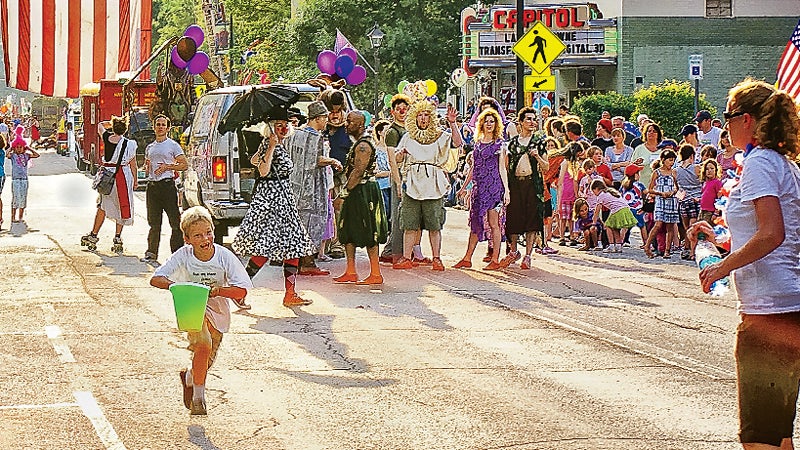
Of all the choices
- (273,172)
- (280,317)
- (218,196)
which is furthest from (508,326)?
(218,196)

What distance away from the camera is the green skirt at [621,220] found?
17.7 meters

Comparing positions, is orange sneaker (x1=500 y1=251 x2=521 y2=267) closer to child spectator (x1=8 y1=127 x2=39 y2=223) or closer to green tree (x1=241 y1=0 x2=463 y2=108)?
child spectator (x1=8 y1=127 x2=39 y2=223)

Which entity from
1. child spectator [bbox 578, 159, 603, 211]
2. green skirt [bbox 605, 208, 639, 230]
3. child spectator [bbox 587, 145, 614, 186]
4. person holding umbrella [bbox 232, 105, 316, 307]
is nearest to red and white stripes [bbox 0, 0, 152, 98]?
child spectator [bbox 587, 145, 614, 186]

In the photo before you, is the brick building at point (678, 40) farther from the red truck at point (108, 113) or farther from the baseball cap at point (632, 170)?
the baseball cap at point (632, 170)

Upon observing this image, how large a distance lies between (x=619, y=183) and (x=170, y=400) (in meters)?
11.6

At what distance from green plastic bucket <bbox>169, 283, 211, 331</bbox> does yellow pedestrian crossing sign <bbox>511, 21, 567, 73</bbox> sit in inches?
699

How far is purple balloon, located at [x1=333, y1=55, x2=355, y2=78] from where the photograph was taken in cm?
1911

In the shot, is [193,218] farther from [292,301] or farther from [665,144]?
[665,144]

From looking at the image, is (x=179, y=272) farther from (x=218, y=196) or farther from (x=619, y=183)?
(x=619, y=183)

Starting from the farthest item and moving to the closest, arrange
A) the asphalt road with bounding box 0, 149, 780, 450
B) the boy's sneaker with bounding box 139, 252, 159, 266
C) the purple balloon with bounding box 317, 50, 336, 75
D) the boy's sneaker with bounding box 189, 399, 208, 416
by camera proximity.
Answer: the purple balloon with bounding box 317, 50, 336, 75 < the boy's sneaker with bounding box 139, 252, 159, 266 < the boy's sneaker with bounding box 189, 399, 208, 416 < the asphalt road with bounding box 0, 149, 780, 450

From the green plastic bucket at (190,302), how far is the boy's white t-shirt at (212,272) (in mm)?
591

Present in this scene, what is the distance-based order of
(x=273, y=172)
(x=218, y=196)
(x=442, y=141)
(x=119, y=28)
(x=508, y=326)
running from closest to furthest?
(x=508, y=326), (x=273, y=172), (x=442, y=141), (x=218, y=196), (x=119, y=28)

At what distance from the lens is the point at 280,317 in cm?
1166

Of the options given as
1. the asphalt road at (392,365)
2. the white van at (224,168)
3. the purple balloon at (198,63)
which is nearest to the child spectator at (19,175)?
the purple balloon at (198,63)
